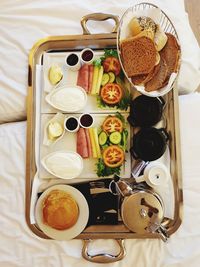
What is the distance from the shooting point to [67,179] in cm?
125

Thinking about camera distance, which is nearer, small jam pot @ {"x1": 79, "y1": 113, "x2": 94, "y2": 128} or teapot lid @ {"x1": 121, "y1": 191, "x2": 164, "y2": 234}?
teapot lid @ {"x1": 121, "y1": 191, "x2": 164, "y2": 234}

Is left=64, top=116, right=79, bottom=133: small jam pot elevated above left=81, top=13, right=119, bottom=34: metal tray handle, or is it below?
below

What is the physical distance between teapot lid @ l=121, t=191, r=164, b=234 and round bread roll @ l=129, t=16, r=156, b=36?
0.52m

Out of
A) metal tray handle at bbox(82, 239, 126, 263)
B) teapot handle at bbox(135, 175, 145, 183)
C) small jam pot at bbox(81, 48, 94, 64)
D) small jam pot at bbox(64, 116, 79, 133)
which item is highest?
small jam pot at bbox(81, 48, 94, 64)

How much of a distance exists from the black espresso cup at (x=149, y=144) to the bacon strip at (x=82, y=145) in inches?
6.2

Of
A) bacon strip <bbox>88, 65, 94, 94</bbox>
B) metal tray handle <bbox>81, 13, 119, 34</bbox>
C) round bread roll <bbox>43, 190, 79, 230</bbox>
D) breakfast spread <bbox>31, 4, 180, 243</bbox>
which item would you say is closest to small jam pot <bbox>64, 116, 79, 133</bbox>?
breakfast spread <bbox>31, 4, 180, 243</bbox>


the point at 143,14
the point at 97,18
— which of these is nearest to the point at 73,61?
the point at 97,18

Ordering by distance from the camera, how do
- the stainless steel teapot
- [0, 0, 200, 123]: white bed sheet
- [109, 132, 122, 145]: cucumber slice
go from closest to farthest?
the stainless steel teapot → [109, 132, 122, 145]: cucumber slice → [0, 0, 200, 123]: white bed sheet

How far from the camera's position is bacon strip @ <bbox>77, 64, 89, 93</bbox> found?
129 cm

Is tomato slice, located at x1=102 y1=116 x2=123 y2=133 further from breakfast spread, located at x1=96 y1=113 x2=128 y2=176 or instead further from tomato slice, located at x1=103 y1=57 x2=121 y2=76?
tomato slice, located at x1=103 y1=57 x2=121 y2=76

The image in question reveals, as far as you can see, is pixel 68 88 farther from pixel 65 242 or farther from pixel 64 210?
pixel 65 242

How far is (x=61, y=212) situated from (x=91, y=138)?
256mm

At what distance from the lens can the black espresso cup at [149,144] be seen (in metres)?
1.19

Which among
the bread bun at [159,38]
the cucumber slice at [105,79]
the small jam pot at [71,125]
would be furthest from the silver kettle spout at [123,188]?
the bread bun at [159,38]
